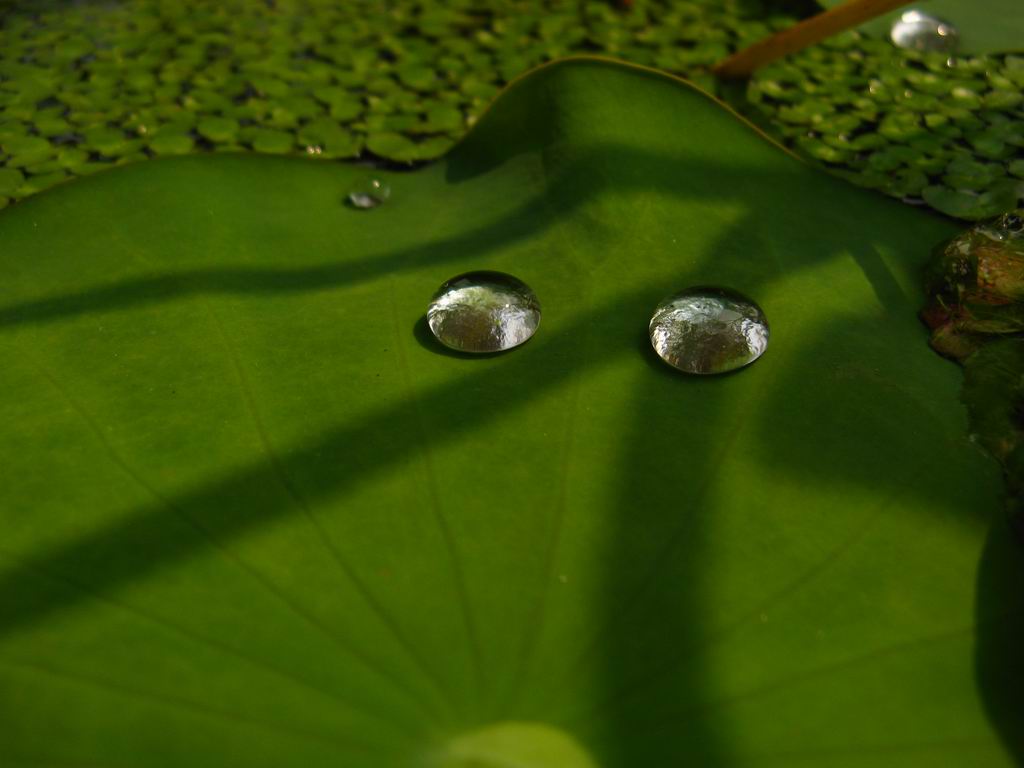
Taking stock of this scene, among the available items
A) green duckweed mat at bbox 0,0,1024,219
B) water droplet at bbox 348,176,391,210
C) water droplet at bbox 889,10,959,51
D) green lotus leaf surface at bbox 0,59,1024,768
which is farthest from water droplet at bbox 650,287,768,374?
water droplet at bbox 889,10,959,51

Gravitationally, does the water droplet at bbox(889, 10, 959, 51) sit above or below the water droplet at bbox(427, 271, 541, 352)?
above

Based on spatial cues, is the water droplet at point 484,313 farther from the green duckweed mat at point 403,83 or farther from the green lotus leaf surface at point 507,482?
the green duckweed mat at point 403,83

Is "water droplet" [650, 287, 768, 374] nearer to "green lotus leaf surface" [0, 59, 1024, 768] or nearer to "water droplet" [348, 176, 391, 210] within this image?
"green lotus leaf surface" [0, 59, 1024, 768]

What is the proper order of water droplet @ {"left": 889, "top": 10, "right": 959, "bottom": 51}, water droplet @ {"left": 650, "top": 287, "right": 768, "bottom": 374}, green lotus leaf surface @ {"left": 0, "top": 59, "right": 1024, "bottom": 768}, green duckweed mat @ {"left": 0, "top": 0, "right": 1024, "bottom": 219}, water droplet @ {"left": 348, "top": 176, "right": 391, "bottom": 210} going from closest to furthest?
1. green lotus leaf surface @ {"left": 0, "top": 59, "right": 1024, "bottom": 768}
2. water droplet @ {"left": 650, "top": 287, "right": 768, "bottom": 374}
3. water droplet @ {"left": 348, "top": 176, "right": 391, "bottom": 210}
4. green duckweed mat @ {"left": 0, "top": 0, "right": 1024, "bottom": 219}
5. water droplet @ {"left": 889, "top": 10, "right": 959, "bottom": 51}

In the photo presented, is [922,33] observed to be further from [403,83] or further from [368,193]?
[368,193]


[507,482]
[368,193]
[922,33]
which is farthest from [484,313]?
[922,33]

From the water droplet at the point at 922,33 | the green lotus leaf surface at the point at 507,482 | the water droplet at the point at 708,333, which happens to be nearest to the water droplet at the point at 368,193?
the green lotus leaf surface at the point at 507,482

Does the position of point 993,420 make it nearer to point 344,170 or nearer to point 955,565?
point 955,565
